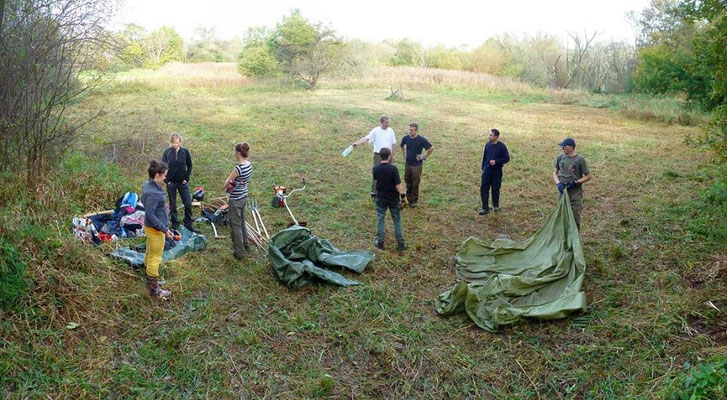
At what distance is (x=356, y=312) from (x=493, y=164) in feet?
14.0

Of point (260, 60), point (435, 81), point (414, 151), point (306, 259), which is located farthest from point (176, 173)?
point (435, 81)

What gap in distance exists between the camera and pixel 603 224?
7980 mm

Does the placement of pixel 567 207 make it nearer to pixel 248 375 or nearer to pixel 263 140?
pixel 248 375

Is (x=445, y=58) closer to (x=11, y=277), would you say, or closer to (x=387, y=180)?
(x=387, y=180)

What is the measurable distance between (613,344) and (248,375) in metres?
3.42

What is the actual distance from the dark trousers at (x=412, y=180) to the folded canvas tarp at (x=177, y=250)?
3.87m

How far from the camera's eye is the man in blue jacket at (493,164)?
8484 mm

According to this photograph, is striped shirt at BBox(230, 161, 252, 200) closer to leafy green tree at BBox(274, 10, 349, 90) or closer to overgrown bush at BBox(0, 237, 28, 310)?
overgrown bush at BBox(0, 237, 28, 310)

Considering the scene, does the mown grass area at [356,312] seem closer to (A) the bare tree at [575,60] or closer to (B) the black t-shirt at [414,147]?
(B) the black t-shirt at [414,147]

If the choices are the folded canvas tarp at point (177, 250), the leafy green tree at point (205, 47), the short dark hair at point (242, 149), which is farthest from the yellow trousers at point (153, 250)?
the leafy green tree at point (205, 47)

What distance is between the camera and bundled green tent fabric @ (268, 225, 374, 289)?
232 inches

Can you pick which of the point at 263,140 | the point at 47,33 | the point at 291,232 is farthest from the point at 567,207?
the point at 263,140

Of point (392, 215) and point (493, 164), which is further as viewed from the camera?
point (493, 164)

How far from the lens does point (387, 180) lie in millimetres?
6988
